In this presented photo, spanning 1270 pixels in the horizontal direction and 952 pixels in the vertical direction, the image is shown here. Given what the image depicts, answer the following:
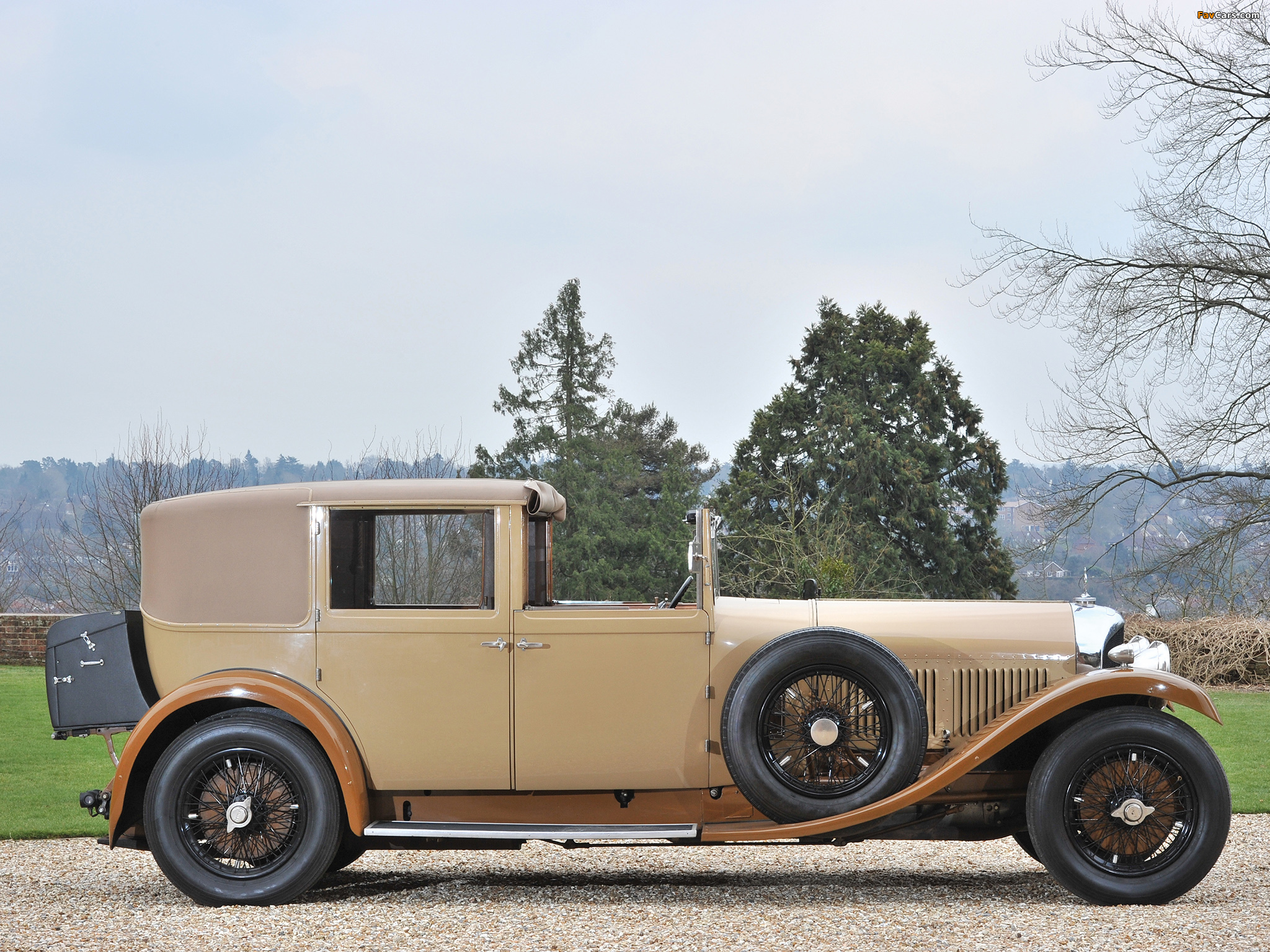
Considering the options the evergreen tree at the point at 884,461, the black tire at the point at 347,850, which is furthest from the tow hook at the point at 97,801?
the evergreen tree at the point at 884,461

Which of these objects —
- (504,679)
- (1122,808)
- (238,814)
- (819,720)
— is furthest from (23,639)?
(1122,808)

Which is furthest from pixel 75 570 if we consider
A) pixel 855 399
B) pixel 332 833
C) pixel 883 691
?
pixel 883 691

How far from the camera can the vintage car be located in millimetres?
5238

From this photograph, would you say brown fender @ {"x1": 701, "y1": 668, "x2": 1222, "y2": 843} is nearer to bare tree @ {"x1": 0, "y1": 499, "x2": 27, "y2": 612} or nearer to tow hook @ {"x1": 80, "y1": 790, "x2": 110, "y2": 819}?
tow hook @ {"x1": 80, "y1": 790, "x2": 110, "y2": 819}

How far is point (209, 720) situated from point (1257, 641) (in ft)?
57.7

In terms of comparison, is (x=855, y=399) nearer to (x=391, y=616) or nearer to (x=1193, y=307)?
(x=1193, y=307)

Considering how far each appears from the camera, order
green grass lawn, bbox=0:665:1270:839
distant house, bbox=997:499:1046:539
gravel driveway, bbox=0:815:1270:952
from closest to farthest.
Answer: gravel driveway, bbox=0:815:1270:952 < green grass lawn, bbox=0:665:1270:839 < distant house, bbox=997:499:1046:539

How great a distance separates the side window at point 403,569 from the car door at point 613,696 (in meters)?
0.39

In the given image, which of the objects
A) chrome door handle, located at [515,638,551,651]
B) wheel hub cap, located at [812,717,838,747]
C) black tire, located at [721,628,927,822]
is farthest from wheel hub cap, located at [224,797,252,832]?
wheel hub cap, located at [812,717,838,747]

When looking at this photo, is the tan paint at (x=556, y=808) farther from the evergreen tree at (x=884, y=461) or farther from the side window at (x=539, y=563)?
the evergreen tree at (x=884, y=461)

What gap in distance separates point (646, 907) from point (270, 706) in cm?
214

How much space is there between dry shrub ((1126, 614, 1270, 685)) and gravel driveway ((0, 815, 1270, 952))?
40.3 feet

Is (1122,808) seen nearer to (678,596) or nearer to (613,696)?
(678,596)

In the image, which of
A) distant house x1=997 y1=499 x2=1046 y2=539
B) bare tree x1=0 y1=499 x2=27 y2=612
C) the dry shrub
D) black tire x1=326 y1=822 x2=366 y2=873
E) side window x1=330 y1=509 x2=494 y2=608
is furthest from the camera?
bare tree x1=0 y1=499 x2=27 y2=612
